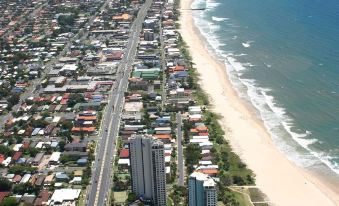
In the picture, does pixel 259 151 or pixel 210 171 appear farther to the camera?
pixel 259 151

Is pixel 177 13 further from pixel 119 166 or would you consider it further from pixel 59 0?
pixel 119 166

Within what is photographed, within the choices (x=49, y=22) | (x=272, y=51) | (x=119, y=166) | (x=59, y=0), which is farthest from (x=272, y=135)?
(x=59, y=0)

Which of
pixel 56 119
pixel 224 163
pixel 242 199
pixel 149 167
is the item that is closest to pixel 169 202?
pixel 149 167

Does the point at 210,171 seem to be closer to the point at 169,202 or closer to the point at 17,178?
the point at 169,202

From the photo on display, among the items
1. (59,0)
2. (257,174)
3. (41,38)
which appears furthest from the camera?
(59,0)

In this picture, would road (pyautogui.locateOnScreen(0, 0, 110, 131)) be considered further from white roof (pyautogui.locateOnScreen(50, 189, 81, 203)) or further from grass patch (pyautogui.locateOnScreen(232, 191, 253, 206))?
grass patch (pyautogui.locateOnScreen(232, 191, 253, 206))
